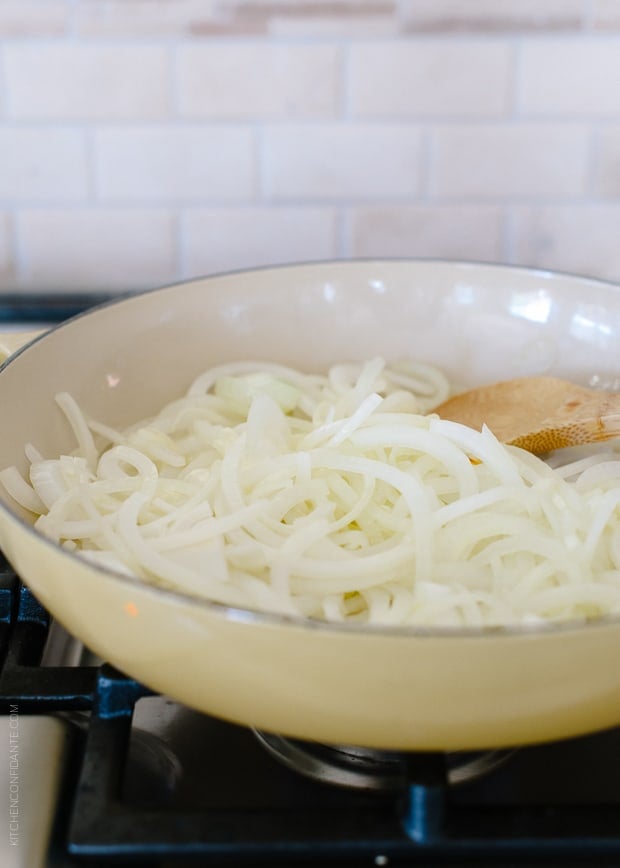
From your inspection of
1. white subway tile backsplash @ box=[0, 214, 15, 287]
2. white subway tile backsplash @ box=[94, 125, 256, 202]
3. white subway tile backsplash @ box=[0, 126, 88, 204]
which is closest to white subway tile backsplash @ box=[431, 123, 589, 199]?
white subway tile backsplash @ box=[94, 125, 256, 202]

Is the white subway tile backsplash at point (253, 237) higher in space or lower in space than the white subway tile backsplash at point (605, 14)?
lower

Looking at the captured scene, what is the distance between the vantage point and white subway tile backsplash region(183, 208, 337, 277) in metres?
1.33

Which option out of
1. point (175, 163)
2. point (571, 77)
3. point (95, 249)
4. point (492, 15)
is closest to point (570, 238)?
point (571, 77)

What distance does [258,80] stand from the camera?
1.25 metres

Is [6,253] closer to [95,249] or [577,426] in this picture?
[95,249]

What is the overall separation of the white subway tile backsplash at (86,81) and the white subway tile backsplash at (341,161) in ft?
0.52

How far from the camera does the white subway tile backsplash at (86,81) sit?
4.04 ft

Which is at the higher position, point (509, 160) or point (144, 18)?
point (144, 18)

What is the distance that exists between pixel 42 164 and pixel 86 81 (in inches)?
5.0

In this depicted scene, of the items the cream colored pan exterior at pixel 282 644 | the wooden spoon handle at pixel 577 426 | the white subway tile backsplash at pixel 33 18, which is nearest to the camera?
the cream colored pan exterior at pixel 282 644

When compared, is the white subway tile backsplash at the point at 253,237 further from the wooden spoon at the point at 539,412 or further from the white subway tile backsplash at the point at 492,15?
the wooden spoon at the point at 539,412

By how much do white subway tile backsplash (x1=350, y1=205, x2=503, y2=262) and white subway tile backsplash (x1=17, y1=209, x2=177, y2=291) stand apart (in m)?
0.27

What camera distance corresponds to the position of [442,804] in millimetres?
551

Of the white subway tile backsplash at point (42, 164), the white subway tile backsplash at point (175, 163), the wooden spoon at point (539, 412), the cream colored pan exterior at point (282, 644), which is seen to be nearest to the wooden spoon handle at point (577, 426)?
the wooden spoon at point (539, 412)
